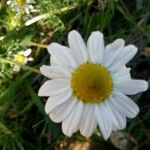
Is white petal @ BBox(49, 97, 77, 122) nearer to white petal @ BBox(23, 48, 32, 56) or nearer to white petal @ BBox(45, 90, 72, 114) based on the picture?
white petal @ BBox(45, 90, 72, 114)

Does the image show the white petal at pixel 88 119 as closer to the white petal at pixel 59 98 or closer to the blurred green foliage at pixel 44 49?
the white petal at pixel 59 98

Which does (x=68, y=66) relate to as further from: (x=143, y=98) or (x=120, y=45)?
(x=143, y=98)

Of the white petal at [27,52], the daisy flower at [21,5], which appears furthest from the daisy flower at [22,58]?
the daisy flower at [21,5]

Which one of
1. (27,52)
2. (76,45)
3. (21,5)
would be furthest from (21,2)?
(76,45)

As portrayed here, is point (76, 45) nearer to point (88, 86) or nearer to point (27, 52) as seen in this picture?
point (88, 86)

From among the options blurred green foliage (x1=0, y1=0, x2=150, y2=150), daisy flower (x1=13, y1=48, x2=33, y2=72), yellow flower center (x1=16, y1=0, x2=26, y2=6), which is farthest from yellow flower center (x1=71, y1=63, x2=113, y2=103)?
yellow flower center (x1=16, y1=0, x2=26, y2=6)

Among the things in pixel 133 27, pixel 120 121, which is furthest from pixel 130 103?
pixel 133 27
